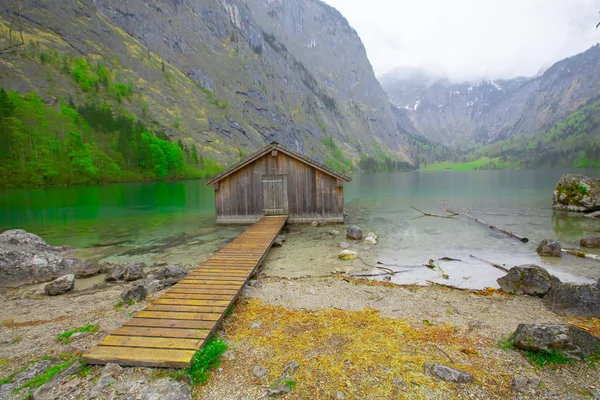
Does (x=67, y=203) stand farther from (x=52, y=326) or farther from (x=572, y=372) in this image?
(x=572, y=372)

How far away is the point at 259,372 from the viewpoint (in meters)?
5.16

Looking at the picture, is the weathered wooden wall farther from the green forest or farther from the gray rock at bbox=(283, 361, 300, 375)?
the green forest

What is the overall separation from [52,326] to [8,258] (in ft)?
23.4

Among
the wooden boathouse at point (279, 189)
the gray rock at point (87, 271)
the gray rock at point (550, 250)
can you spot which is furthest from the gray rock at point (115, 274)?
the gray rock at point (550, 250)

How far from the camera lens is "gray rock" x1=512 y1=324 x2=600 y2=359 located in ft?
17.1

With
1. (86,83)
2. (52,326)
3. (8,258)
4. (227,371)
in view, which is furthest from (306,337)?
(86,83)

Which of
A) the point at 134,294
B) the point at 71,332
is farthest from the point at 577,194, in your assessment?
the point at 71,332

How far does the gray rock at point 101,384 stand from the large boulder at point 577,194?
3602 cm

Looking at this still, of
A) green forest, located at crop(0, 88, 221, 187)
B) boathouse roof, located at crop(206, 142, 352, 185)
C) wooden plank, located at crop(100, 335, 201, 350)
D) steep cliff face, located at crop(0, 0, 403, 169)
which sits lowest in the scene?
wooden plank, located at crop(100, 335, 201, 350)

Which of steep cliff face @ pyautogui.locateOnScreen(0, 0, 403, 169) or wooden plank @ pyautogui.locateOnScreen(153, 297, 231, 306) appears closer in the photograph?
wooden plank @ pyautogui.locateOnScreen(153, 297, 231, 306)

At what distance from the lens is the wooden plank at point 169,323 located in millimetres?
6289

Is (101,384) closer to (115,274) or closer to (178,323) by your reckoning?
(178,323)

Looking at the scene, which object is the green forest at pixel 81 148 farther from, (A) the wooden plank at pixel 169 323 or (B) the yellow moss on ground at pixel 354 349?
(B) the yellow moss on ground at pixel 354 349

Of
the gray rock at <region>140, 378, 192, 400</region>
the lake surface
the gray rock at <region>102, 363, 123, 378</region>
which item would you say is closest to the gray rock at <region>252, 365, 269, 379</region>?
the gray rock at <region>140, 378, 192, 400</region>
